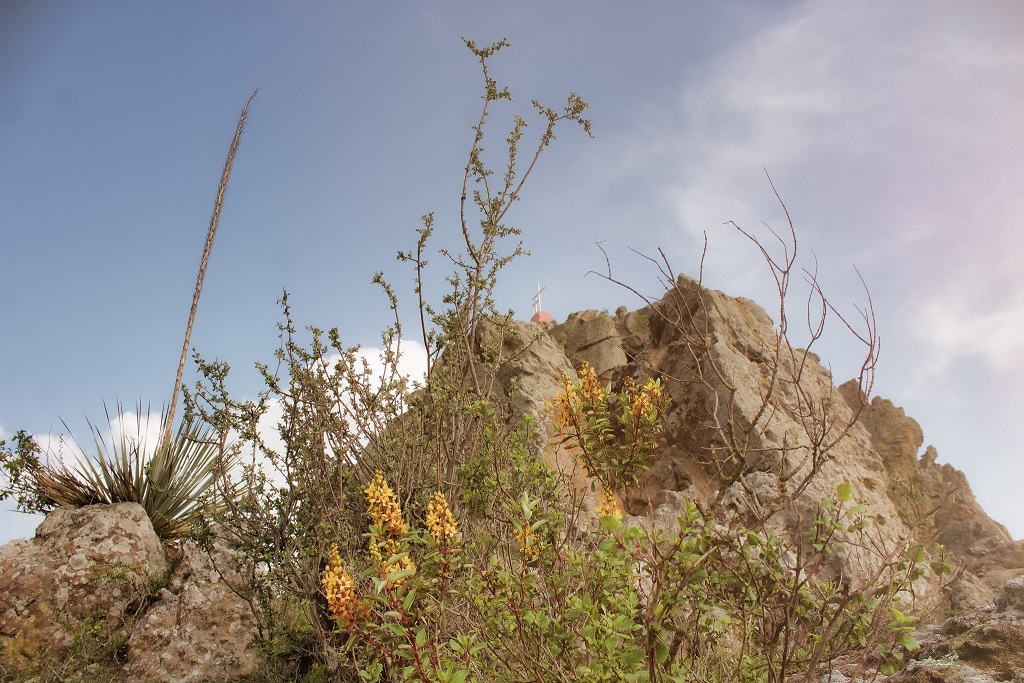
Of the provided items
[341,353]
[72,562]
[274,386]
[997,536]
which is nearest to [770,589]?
[341,353]

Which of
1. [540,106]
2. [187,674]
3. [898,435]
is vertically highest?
[540,106]

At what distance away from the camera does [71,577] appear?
661cm

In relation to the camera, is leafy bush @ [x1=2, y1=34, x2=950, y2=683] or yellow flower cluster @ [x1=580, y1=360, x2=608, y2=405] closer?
leafy bush @ [x1=2, y1=34, x2=950, y2=683]

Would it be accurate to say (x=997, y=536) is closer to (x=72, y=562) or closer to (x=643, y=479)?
(x=643, y=479)

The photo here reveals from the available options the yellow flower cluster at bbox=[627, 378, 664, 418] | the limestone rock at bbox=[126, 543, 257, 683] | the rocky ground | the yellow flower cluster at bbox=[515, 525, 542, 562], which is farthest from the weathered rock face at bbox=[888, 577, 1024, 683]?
the limestone rock at bbox=[126, 543, 257, 683]

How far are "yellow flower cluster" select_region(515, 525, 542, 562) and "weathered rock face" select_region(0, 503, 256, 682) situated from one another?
13.7 ft

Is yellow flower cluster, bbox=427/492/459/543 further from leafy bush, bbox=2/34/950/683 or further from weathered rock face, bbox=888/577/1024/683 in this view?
weathered rock face, bbox=888/577/1024/683

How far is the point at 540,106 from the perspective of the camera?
183 inches

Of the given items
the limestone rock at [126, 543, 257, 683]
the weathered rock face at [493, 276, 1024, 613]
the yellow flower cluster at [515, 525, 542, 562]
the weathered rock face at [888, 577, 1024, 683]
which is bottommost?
the limestone rock at [126, 543, 257, 683]

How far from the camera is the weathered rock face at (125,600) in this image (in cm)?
583

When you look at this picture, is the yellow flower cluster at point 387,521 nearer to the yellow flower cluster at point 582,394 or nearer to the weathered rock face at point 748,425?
the yellow flower cluster at point 582,394

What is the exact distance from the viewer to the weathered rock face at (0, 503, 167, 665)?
6.29 meters

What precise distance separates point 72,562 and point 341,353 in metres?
4.46

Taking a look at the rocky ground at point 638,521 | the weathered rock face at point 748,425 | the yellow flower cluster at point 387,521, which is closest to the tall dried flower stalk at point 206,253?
the rocky ground at point 638,521
